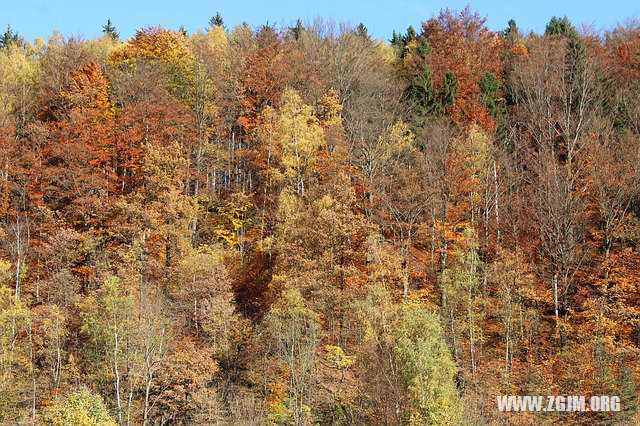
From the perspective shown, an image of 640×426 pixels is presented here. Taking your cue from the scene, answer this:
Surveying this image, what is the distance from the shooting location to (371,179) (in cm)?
3906

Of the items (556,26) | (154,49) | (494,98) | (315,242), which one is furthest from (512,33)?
(315,242)

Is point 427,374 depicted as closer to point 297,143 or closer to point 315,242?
point 315,242

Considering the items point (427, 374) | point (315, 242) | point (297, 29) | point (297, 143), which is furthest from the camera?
point (297, 29)

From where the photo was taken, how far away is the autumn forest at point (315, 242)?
98.7ft

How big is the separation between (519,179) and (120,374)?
30831 mm

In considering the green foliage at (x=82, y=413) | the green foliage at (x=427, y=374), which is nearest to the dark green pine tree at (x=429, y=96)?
the green foliage at (x=427, y=374)

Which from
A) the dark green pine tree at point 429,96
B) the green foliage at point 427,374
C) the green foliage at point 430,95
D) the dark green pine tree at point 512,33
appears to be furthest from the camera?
the dark green pine tree at point 512,33

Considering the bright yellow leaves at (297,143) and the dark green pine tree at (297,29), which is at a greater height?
the dark green pine tree at (297,29)

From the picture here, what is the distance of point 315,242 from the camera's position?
3394 centimetres

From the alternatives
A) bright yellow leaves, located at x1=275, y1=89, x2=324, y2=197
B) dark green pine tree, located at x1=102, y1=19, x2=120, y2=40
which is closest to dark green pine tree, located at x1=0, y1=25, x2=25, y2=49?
dark green pine tree, located at x1=102, y1=19, x2=120, y2=40

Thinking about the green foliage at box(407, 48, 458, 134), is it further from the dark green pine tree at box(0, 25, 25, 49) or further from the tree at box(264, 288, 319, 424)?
the dark green pine tree at box(0, 25, 25, 49)

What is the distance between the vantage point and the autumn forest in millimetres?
30094

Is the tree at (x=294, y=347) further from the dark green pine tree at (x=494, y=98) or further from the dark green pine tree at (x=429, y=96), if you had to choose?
the dark green pine tree at (x=494, y=98)

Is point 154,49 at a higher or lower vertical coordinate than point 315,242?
higher
